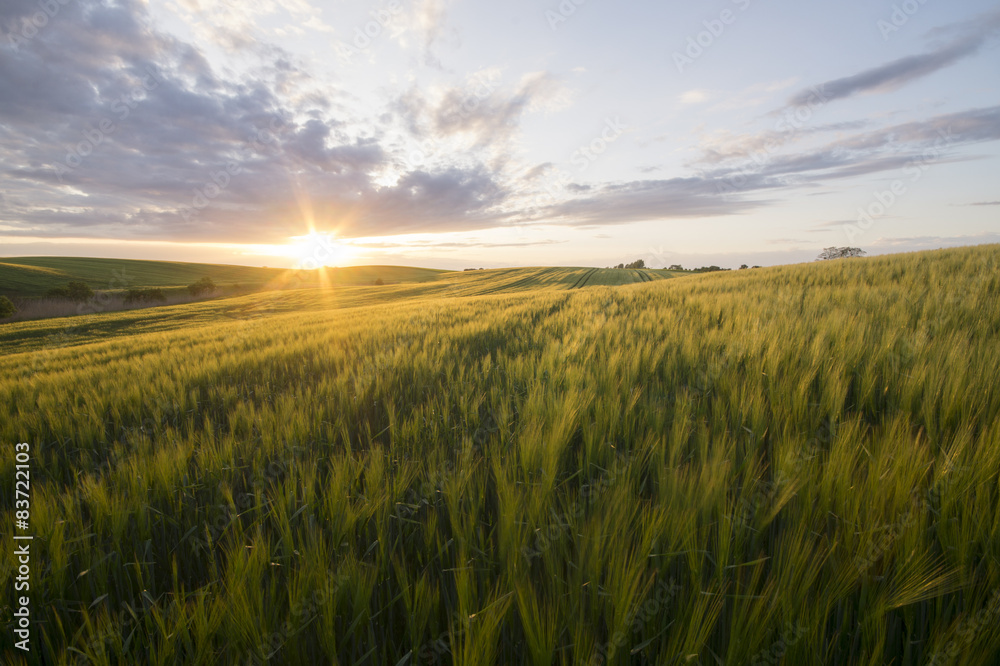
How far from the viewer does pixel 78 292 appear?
38625 mm

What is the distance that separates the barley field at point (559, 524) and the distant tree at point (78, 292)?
55239mm

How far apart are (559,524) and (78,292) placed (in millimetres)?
59142

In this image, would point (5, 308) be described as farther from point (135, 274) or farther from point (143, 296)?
point (135, 274)

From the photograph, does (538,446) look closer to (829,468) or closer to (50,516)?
(829,468)

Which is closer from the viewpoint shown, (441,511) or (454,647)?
(454,647)

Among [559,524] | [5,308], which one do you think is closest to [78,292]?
[5,308]

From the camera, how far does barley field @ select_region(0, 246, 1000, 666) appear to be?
845 millimetres

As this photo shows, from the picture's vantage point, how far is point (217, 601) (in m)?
0.88

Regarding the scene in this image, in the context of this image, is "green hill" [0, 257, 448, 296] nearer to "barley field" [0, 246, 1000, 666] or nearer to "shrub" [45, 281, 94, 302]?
"shrub" [45, 281, 94, 302]

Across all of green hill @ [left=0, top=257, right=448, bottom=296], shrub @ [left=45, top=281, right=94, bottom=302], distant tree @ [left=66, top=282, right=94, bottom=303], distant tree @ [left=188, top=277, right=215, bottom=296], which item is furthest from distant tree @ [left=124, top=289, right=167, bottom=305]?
green hill @ [left=0, top=257, right=448, bottom=296]

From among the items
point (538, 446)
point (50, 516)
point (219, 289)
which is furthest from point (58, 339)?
point (219, 289)

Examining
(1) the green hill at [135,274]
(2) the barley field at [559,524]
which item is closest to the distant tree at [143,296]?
(1) the green hill at [135,274]

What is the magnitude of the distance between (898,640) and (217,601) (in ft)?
5.44

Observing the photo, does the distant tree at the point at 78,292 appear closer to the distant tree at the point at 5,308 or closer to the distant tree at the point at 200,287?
the distant tree at the point at 5,308
